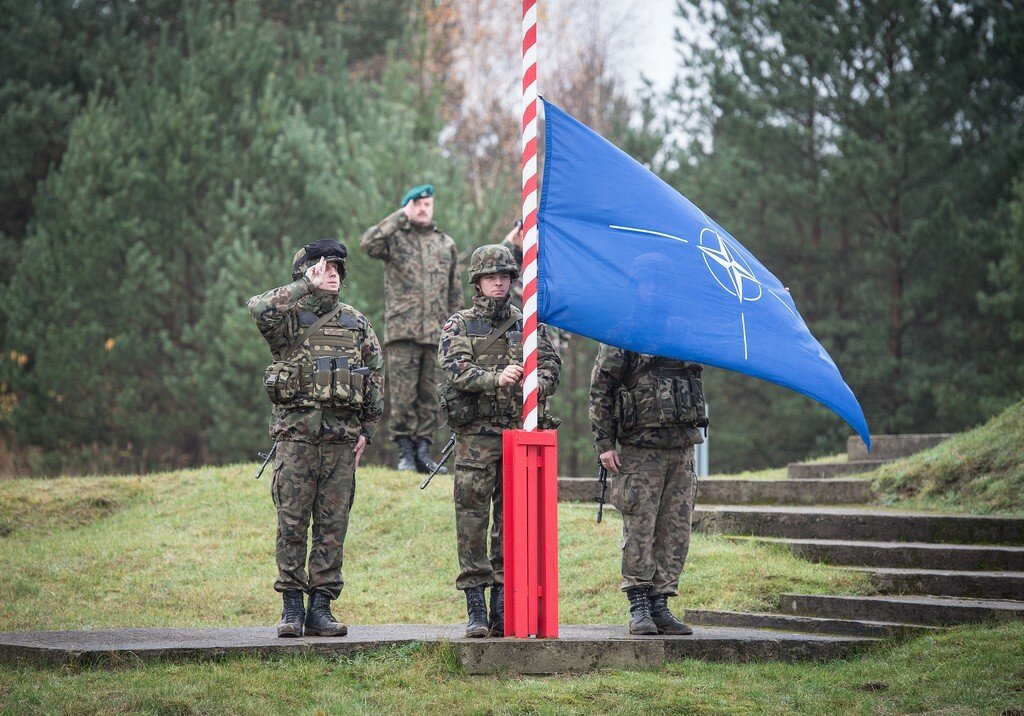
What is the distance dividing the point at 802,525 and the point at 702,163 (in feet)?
50.2

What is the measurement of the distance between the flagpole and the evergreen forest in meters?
12.8

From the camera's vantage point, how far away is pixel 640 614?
818 cm

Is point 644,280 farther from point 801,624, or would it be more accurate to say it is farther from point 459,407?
point 801,624

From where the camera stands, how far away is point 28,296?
22.9 meters

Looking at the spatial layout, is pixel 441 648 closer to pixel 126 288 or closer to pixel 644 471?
pixel 644 471

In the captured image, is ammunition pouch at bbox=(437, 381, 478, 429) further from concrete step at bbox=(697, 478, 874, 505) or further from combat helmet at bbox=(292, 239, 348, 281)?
concrete step at bbox=(697, 478, 874, 505)

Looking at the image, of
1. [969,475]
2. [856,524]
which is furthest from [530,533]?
[969,475]

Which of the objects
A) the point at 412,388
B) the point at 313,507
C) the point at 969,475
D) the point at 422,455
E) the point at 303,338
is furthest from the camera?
the point at 422,455

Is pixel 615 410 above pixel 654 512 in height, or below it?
above

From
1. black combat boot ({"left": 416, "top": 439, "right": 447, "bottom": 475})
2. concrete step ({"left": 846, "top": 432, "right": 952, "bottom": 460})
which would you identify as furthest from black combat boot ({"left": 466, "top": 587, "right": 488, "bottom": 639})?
concrete step ({"left": 846, "top": 432, "right": 952, "bottom": 460})

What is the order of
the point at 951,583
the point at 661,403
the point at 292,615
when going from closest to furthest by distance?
the point at 292,615, the point at 661,403, the point at 951,583

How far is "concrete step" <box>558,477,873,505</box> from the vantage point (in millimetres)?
12039

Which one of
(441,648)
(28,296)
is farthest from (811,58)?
(441,648)

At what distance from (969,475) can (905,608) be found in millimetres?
3089
